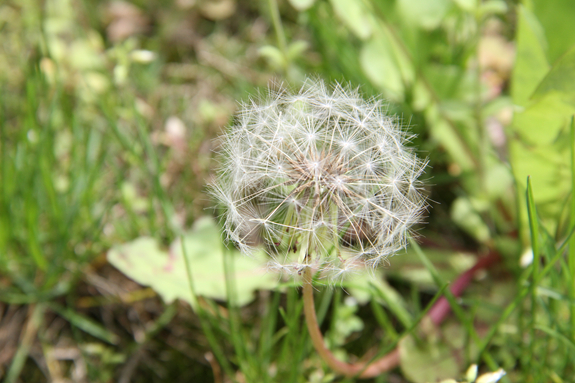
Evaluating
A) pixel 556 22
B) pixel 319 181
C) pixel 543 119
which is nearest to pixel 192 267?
pixel 319 181

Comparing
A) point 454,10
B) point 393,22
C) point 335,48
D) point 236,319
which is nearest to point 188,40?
point 335,48

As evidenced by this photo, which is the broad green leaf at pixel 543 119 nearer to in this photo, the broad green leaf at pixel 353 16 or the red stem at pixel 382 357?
the red stem at pixel 382 357

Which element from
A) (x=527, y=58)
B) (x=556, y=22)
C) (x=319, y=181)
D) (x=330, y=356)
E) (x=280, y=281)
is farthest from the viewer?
(x=556, y=22)

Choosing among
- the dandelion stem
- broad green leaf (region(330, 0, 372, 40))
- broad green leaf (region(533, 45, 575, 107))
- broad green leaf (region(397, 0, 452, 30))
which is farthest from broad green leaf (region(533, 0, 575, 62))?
the dandelion stem

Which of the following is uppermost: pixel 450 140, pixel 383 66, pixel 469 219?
pixel 383 66

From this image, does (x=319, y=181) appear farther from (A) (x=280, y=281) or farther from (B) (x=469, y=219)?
(B) (x=469, y=219)

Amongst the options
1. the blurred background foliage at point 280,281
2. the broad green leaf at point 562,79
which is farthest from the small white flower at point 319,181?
the broad green leaf at point 562,79

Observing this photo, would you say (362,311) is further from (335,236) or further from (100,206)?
(100,206)
